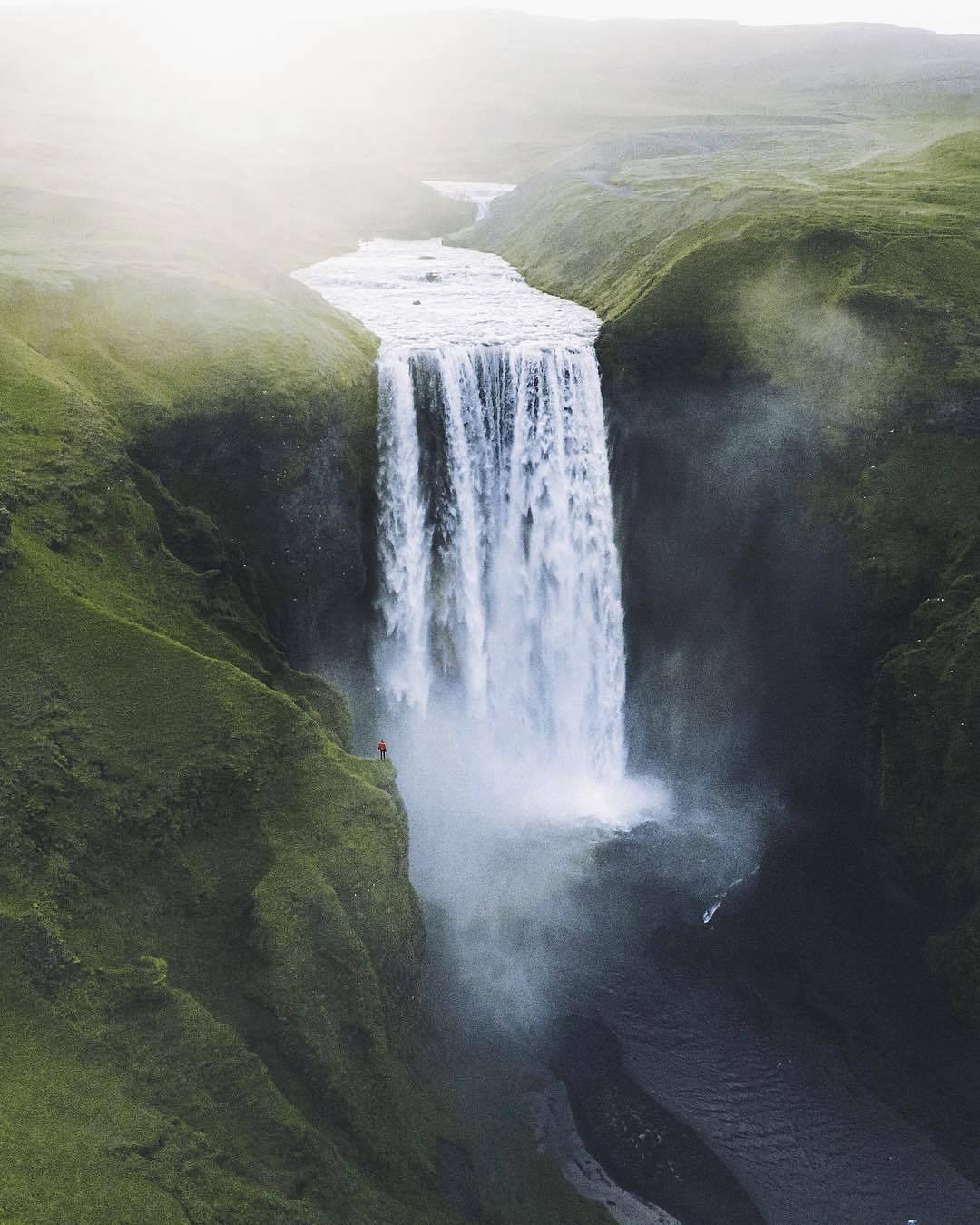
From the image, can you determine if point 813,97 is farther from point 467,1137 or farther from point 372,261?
point 467,1137

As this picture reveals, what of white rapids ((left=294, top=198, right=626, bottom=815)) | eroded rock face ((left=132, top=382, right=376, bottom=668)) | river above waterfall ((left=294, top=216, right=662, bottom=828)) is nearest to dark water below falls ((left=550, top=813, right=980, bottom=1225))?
river above waterfall ((left=294, top=216, right=662, bottom=828))

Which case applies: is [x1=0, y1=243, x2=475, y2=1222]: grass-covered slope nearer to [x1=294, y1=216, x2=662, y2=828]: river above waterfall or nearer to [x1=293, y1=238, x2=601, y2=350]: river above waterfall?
[x1=294, y1=216, x2=662, y2=828]: river above waterfall

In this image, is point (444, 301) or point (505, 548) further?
point (444, 301)

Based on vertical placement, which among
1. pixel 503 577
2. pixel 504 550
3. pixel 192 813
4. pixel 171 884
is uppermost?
pixel 504 550

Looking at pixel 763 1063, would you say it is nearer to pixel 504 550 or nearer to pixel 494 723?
pixel 494 723

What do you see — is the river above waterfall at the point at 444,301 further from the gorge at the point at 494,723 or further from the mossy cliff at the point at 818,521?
the mossy cliff at the point at 818,521

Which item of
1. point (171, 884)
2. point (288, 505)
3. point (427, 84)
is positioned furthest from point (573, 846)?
point (427, 84)
